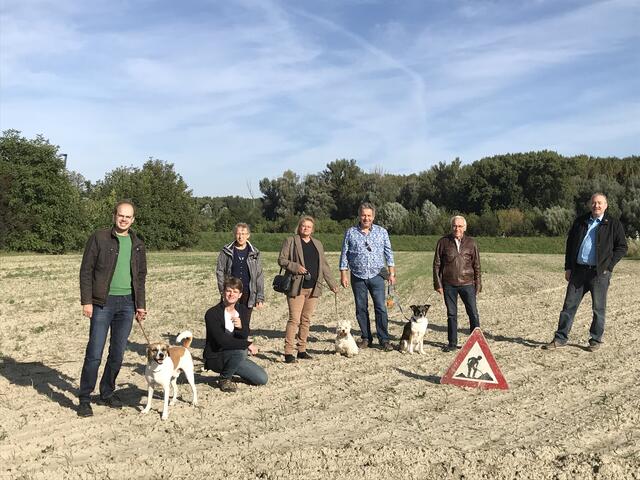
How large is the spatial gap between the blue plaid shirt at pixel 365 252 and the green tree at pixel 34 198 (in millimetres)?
40499

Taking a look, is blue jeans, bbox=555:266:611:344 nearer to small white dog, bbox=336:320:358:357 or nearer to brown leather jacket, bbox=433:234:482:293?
brown leather jacket, bbox=433:234:482:293

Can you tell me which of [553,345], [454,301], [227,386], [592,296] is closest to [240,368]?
[227,386]

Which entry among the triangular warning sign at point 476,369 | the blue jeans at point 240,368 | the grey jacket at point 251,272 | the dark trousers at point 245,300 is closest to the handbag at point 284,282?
the grey jacket at point 251,272

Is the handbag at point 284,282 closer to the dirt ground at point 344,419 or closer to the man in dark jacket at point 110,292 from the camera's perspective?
the dirt ground at point 344,419

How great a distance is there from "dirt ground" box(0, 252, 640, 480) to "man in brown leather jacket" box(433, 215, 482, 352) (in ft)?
1.96

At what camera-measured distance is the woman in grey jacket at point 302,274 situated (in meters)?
7.52

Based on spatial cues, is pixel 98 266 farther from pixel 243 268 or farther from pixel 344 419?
pixel 344 419

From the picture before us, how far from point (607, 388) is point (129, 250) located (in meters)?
5.10

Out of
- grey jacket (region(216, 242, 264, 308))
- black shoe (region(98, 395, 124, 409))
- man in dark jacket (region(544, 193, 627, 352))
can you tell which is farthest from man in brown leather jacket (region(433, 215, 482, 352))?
black shoe (region(98, 395, 124, 409))

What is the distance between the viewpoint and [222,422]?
5.34m

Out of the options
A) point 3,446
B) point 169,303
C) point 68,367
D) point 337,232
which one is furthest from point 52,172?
point 3,446

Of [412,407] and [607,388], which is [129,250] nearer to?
[412,407]

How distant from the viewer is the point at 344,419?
5.38 meters

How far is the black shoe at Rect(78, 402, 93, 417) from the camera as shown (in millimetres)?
5441
